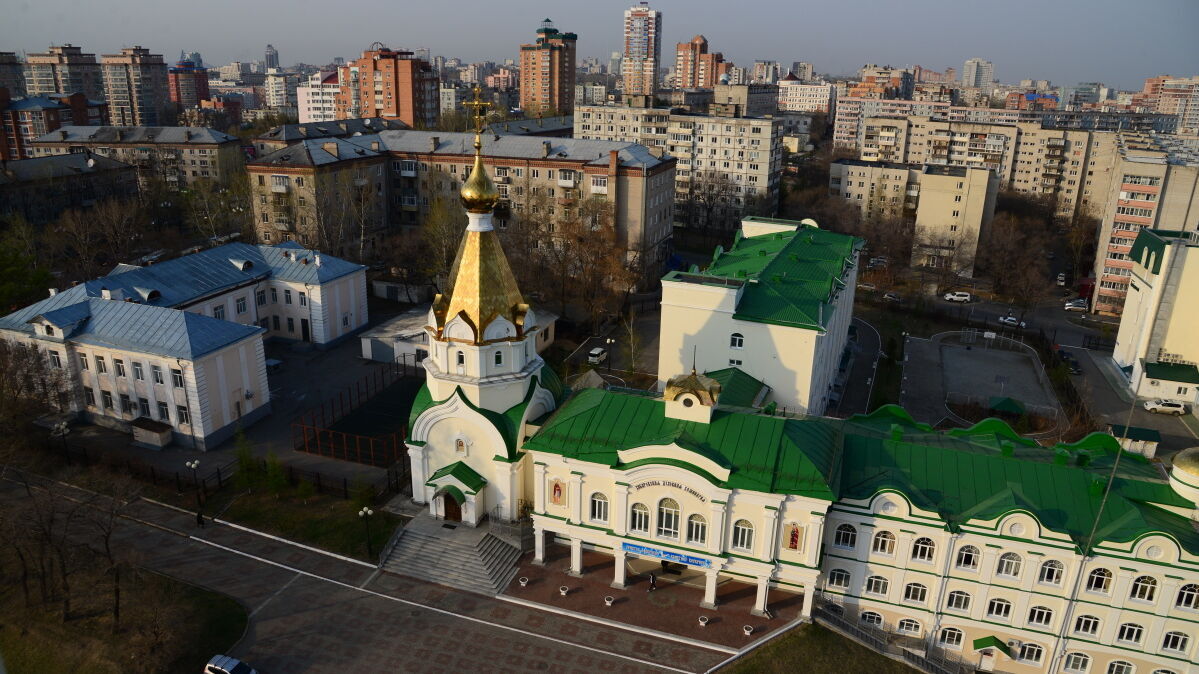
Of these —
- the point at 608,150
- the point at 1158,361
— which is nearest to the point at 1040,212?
the point at 1158,361

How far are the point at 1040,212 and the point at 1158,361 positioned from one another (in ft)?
155

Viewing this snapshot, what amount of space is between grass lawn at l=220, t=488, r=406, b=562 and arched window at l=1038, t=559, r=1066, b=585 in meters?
23.1

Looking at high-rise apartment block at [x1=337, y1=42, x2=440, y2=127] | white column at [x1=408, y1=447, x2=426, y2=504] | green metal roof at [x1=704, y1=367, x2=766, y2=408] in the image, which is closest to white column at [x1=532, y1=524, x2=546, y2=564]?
white column at [x1=408, y1=447, x2=426, y2=504]

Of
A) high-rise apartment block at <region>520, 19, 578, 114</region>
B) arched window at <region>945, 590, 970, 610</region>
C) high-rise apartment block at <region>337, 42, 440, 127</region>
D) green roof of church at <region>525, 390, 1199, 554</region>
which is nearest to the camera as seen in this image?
green roof of church at <region>525, 390, 1199, 554</region>

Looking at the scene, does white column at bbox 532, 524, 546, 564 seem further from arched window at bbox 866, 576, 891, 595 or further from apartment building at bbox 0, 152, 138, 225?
apartment building at bbox 0, 152, 138, 225

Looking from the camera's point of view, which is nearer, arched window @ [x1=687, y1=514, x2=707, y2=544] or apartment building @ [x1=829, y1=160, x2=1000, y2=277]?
arched window @ [x1=687, y1=514, x2=707, y2=544]

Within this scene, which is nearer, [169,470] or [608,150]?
[169,470]

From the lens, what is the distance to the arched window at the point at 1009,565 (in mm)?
25578

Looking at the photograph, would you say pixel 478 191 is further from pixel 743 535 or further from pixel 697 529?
pixel 743 535

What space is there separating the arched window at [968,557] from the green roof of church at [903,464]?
931mm

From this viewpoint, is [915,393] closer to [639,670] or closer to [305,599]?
[639,670]

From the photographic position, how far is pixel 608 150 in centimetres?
6962

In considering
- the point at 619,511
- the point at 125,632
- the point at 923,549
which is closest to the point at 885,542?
the point at 923,549

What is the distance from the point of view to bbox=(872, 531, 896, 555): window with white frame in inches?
1046
